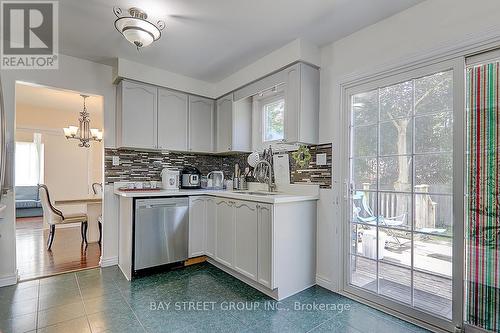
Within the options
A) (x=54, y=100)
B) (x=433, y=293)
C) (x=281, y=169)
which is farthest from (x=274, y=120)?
(x=54, y=100)

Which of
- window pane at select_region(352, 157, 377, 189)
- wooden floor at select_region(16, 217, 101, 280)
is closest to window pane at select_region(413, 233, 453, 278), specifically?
window pane at select_region(352, 157, 377, 189)

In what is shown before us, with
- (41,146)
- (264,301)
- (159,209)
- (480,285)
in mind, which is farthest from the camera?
(41,146)

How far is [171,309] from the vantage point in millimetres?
2129

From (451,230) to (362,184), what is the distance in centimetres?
73

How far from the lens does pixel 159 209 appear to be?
2889 millimetres

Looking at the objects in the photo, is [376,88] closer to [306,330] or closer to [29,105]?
[306,330]

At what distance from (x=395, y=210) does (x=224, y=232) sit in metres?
1.73

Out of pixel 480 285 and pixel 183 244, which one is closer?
pixel 480 285

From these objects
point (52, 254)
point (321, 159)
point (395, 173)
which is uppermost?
point (321, 159)

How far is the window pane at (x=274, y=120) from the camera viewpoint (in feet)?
10.7

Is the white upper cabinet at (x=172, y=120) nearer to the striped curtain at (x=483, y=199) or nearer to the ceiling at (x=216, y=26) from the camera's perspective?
the ceiling at (x=216, y=26)

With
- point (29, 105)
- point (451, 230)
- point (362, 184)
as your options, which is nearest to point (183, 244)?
point (362, 184)

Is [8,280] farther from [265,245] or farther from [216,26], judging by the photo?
[216,26]

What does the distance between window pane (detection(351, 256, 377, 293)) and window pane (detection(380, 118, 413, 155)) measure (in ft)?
3.27
